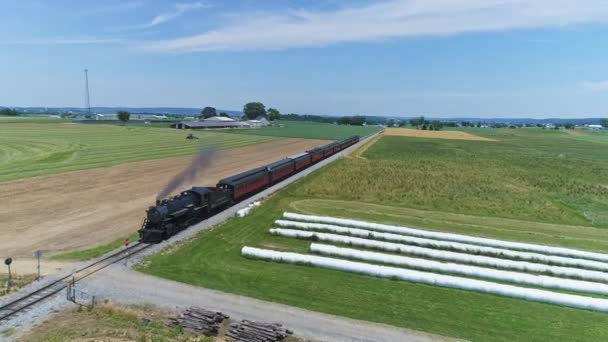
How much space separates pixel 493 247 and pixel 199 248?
2145 cm

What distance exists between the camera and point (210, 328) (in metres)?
17.3

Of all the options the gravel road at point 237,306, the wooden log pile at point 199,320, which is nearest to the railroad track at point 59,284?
the gravel road at point 237,306

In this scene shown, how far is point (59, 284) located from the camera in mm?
21078

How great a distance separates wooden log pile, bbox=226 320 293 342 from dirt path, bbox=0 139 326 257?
633 inches

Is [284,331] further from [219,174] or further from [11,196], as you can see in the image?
[219,174]

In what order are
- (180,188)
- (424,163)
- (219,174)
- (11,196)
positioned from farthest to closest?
1. (424,163)
2. (219,174)
3. (180,188)
4. (11,196)

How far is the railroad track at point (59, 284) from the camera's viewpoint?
59.9 feet

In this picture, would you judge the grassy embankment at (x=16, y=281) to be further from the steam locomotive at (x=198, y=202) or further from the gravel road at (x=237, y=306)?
the steam locomotive at (x=198, y=202)

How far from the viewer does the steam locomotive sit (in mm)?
27703

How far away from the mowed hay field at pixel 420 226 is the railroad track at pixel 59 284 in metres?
2.19

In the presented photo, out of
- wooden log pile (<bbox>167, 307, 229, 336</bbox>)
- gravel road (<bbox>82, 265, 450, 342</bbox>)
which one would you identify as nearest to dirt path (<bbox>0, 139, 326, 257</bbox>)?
gravel road (<bbox>82, 265, 450, 342</bbox>)

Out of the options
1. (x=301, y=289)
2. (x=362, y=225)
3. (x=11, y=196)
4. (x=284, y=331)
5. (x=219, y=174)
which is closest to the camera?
(x=284, y=331)

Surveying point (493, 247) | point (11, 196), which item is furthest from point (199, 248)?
point (11, 196)

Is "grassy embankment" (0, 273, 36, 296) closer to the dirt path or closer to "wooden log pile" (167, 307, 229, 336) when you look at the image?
the dirt path
